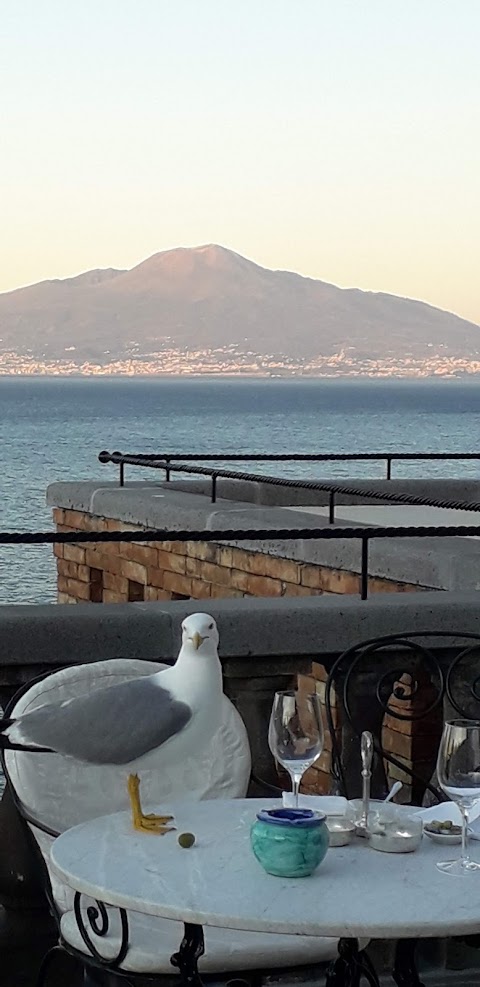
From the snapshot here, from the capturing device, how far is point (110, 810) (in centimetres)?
372

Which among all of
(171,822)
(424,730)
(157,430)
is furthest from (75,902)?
(157,430)

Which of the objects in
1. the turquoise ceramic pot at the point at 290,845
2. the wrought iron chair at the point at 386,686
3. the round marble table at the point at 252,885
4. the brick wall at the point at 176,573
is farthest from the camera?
the brick wall at the point at 176,573

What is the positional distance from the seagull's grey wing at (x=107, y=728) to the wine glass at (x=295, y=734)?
27 cm

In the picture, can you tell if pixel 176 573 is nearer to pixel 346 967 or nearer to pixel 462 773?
pixel 346 967

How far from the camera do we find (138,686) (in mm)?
3508

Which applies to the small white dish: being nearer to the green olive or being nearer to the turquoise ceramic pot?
the turquoise ceramic pot

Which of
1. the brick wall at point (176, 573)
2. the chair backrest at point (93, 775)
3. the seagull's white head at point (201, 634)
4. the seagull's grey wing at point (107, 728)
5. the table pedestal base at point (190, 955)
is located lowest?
the brick wall at point (176, 573)

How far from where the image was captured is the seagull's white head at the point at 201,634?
3.50m

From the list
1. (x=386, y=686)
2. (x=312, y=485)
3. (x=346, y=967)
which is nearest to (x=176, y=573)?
(x=312, y=485)

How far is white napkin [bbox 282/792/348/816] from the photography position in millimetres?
3328

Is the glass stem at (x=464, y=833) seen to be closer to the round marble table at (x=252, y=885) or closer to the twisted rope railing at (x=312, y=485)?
the round marble table at (x=252, y=885)

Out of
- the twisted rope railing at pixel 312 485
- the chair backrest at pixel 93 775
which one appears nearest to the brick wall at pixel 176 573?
the twisted rope railing at pixel 312 485

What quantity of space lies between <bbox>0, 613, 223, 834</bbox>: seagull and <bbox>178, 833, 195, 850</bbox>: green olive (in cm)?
34

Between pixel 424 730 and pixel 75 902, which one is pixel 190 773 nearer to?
pixel 75 902
